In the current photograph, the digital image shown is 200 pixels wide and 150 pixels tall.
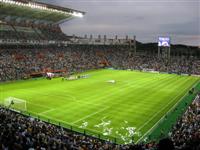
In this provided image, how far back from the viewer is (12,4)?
231ft

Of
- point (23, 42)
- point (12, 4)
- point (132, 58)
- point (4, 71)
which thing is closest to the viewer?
point (4, 71)

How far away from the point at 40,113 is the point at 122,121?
1019 centimetres

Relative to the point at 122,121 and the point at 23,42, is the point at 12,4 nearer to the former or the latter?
the point at 23,42

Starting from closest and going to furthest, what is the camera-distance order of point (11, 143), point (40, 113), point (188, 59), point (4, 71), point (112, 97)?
1. point (11, 143)
2. point (40, 113)
3. point (112, 97)
4. point (4, 71)
5. point (188, 59)

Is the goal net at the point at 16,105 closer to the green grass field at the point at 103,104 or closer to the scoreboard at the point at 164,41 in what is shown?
the green grass field at the point at 103,104

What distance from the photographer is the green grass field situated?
1105 inches

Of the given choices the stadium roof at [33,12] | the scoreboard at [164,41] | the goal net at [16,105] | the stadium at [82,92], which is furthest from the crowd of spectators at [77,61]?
the goal net at [16,105]

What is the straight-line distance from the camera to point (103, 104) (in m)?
36.6

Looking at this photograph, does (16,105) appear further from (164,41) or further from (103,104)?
(164,41)

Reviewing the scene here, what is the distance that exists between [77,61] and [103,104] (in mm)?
48186

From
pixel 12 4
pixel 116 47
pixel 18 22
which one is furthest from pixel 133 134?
pixel 116 47

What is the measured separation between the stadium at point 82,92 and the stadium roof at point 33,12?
0.95 ft

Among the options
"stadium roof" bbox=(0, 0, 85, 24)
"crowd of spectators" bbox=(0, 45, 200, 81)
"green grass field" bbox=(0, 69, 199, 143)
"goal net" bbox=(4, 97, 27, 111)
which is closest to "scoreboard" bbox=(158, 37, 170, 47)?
"crowd of spectators" bbox=(0, 45, 200, 81)

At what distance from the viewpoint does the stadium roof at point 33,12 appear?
7214 cm
